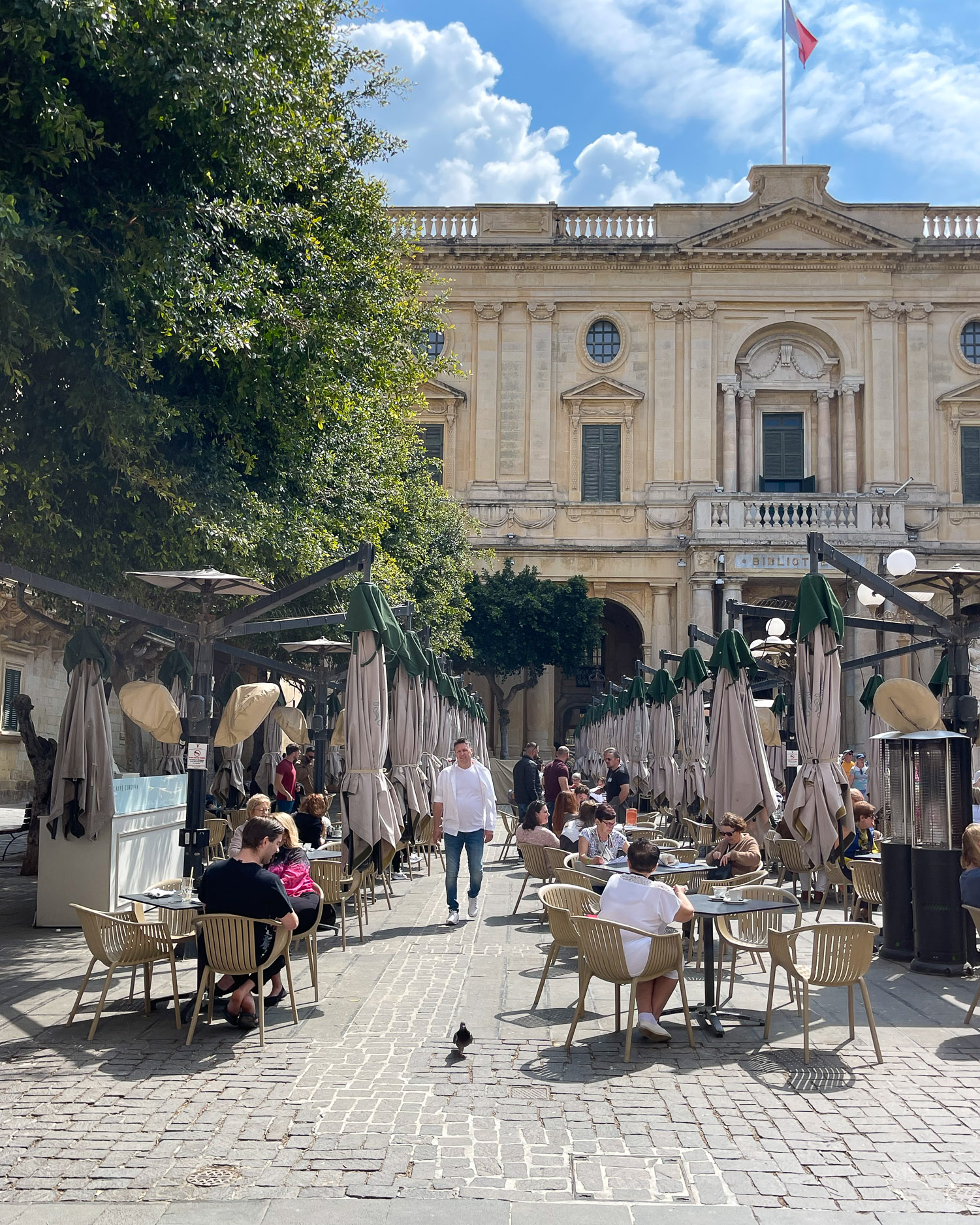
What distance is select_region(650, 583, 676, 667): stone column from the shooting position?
119ft

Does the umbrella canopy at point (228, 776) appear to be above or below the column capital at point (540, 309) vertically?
below

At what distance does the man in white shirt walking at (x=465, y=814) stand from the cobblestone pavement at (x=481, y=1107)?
276 centimetres

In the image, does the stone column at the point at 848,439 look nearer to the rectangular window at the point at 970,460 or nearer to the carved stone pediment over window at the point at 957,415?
the carved stone pediment over window at the point at 957,415

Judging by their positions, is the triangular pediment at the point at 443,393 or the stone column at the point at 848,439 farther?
the triangular pediment at the point at 443,393

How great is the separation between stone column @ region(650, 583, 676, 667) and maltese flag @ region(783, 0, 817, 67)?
60.4 feet

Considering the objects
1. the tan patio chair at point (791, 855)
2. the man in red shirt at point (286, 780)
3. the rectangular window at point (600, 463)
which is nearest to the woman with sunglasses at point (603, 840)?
the tan patio chair at point (791, 855)

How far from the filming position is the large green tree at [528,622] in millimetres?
34000

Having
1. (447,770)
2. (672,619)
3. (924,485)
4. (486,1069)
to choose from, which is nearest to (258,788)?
(447,770)

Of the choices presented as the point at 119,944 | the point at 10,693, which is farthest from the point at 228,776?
the point at 10,693

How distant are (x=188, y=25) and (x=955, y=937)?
9.19 metres

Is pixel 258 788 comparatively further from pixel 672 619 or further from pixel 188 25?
pixel 672 619

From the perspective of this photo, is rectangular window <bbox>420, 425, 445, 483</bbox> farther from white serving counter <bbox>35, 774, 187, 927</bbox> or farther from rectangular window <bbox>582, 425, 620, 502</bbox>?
white serving counter <bbox>35, 774, 187, 927</bbox>

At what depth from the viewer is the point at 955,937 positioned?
9188 mm

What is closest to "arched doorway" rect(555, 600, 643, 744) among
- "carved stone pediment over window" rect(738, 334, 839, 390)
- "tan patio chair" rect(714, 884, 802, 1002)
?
"carved stone pediment over window" rect(738, 334, 839, 390)
